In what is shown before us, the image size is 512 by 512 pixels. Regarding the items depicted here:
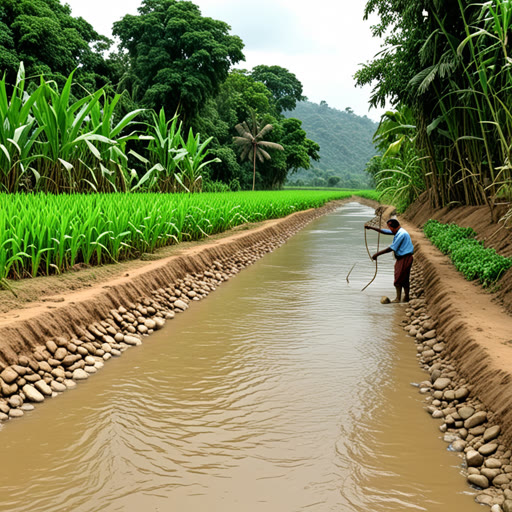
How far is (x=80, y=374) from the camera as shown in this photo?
460 cm

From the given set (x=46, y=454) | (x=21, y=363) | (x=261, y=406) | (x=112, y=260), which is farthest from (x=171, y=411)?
(x=112, y=260)

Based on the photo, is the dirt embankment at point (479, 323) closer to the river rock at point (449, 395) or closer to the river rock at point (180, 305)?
the river rock at point (449, 395)

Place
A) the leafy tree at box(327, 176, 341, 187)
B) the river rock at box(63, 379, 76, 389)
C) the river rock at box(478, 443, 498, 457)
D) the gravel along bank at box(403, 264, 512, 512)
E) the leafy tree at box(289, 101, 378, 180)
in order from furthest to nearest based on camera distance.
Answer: the leafy tree at box(289, 101, 378, 180) < the leafy tree at box(327, 176, 341, 187) < the river rock at box(63, 379, 76, 389) < the river rock at box(478, 443, 498, 457) < the gravel along bank at box(403, 264, 512, 512)

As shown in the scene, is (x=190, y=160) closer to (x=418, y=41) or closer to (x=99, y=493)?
(x=418, y=41)

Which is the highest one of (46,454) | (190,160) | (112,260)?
(190,160)

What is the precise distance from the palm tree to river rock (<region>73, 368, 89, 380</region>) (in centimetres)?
3589

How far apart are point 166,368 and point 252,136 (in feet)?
125

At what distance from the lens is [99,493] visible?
2.82 m

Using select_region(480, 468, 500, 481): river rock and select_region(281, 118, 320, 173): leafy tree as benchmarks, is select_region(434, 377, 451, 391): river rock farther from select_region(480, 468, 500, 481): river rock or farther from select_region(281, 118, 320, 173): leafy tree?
select_region(281, 118, 320, 173): leafy tree

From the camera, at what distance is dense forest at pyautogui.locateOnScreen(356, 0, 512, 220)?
9.76 meters

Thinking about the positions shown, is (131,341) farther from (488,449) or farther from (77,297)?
(488,449)

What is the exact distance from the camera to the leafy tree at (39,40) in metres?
19.2

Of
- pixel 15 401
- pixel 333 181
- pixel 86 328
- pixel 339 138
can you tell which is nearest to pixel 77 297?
pixel 86 328

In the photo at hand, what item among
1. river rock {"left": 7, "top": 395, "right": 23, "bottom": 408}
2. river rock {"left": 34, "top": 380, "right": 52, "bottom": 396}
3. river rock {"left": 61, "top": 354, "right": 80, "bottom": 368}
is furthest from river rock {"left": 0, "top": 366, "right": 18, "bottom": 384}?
river rock {"left": 61, "top": 354, "right": 80, "bottom": 368}
